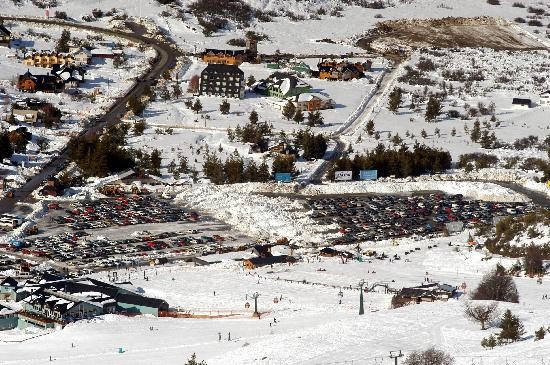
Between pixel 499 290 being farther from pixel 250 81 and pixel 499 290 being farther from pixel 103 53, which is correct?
pixel 103 53

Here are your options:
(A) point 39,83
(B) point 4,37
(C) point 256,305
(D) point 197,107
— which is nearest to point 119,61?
(B) point 4,37

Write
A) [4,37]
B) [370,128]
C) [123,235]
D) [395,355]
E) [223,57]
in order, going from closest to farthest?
[395,355]
[123,235]
[370,128]
[4,37]
[223,57]

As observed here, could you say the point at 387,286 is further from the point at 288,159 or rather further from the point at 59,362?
the point at 288,159

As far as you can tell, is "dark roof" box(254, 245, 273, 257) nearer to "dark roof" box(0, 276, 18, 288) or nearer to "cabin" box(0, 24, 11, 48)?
"dark roof" box(0, 276, 18, 288)

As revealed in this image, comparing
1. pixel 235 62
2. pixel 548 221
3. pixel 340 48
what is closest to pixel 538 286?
pixel 548 221

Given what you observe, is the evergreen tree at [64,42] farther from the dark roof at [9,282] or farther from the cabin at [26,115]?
the dark roof at [9,282]

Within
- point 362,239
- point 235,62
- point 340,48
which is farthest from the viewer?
point 340,48

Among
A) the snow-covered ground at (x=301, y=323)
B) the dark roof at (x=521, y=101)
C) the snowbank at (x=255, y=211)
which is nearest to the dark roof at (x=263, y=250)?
the snow-covered ground at (x=301, y=323)
